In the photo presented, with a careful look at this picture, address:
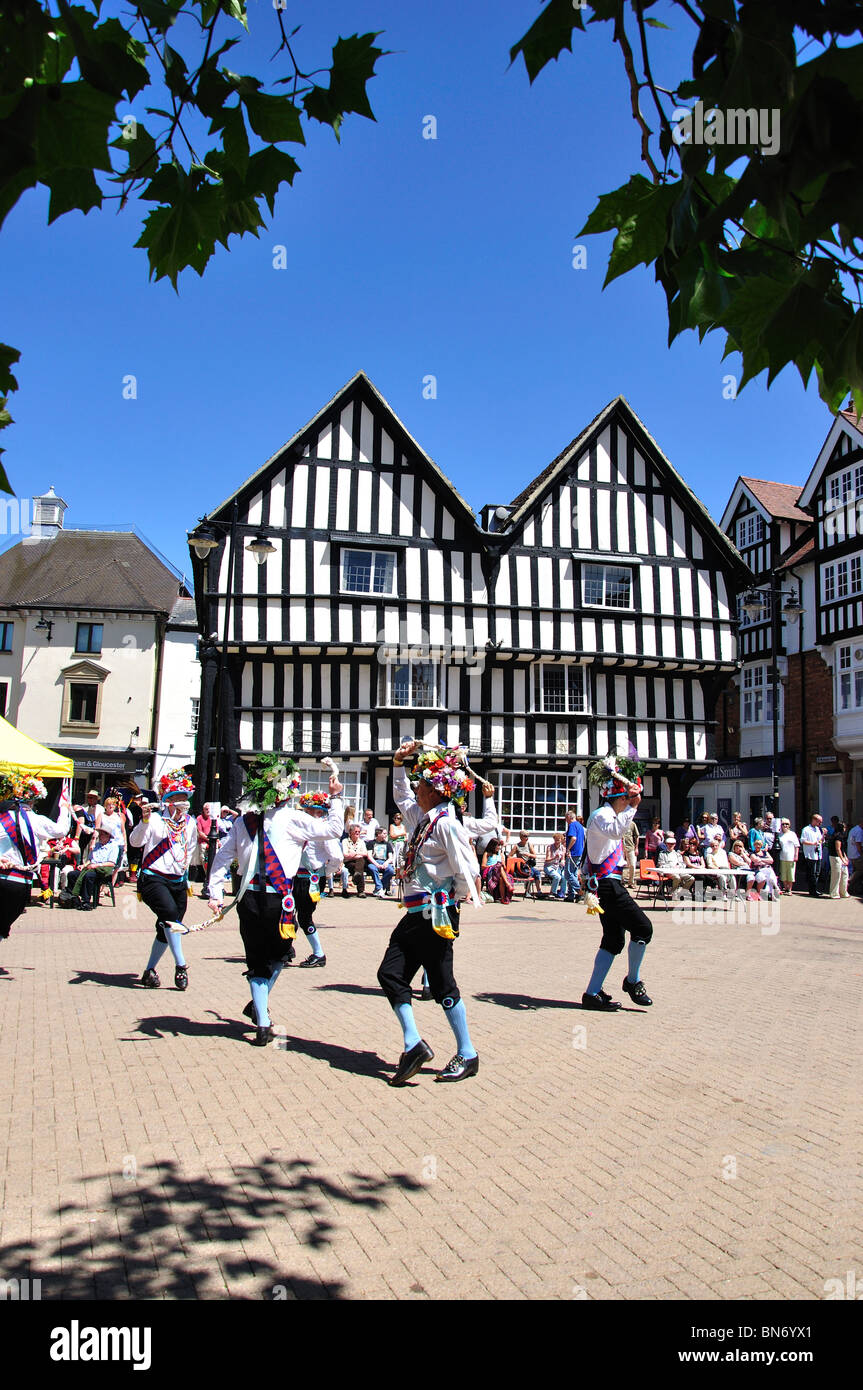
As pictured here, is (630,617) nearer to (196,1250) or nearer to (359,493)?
(359,493)

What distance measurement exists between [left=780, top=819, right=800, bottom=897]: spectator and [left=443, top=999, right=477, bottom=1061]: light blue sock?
18.9 m

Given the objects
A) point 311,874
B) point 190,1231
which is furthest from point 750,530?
point 190,1231

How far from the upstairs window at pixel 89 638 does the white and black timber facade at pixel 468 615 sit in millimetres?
11175

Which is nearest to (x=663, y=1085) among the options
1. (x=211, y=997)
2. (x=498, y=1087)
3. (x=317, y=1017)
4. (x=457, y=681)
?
(x=498, y=1087)

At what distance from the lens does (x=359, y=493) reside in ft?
77.5

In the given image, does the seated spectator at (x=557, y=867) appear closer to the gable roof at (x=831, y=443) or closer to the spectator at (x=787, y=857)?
the spectator at (x=787, y=857)

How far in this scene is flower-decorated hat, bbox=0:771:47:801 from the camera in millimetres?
9016

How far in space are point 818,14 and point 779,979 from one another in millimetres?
9573

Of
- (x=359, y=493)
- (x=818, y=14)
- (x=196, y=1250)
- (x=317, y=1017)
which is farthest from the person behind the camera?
(x=359, y=493)

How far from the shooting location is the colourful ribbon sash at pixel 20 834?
8812 mm

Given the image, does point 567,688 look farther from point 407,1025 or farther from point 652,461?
point 407,1025

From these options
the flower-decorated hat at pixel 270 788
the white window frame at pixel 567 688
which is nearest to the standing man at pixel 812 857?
the white window frame at pixel 567 688

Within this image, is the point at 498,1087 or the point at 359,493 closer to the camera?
the point at 498,1087

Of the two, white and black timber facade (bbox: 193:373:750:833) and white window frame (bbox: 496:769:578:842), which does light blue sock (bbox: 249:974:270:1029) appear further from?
white window frame (bbox: 496:769:578:842)
